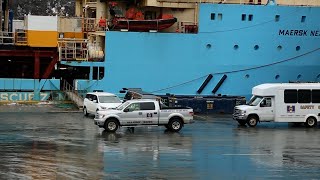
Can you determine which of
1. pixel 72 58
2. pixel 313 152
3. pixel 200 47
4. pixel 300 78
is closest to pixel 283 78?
pixel 300 78

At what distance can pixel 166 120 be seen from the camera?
2309 cm

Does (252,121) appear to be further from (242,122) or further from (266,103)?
(266,103)

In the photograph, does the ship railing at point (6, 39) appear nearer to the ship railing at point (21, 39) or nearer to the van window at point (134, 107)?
the ship railing at point (21, 39)

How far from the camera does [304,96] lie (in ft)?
87.8

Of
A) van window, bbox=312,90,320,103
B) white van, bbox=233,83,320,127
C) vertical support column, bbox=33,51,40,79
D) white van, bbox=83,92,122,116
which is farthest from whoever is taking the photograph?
vertical support column, bbox=33,51,40,79

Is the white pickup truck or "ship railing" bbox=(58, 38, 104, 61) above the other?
"ship railing" bbox=(58, 38, 104, 61)

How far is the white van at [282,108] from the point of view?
2636cm

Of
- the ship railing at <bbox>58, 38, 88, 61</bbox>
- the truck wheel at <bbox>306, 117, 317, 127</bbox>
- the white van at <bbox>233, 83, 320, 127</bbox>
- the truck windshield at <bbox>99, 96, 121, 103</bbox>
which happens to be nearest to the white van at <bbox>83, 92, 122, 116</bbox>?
the truck windshield at <bbox>99, 96, 121, 103</bbox>

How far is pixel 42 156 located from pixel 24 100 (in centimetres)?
1904

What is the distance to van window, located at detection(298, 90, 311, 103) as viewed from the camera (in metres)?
26.7

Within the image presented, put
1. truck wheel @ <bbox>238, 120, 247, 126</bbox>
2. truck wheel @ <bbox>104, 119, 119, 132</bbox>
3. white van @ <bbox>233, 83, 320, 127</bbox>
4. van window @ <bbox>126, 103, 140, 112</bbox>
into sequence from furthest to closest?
1. truck wheel @ <bbox>238, 120, 247, 126</bbox>
2. white van @ <bbox>233, 83, 320, 127</bbox>
3. van window @ <bbox>126, 103, 140, 112</bbox>
4. truck wheel @ <bbox>104, 119, 119, 132</bbox>

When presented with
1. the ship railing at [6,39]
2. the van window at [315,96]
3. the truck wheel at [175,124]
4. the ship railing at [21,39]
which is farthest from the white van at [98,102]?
the van window at [315,96]

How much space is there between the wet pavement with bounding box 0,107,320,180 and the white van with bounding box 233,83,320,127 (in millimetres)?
593

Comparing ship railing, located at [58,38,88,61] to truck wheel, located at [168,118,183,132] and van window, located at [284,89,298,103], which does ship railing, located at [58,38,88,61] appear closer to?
truck wheel, located at [168,118,183,132]
